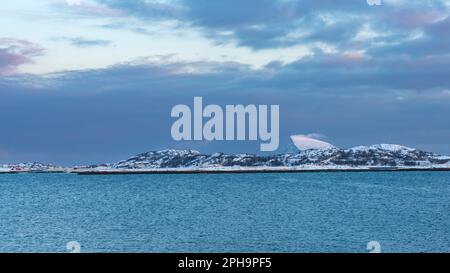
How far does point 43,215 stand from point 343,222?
80.3 feet

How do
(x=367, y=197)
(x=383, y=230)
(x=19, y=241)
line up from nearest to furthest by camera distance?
1. (x=19, y=241)
2. (x=383, y=230)
3. (x=367, y=197)

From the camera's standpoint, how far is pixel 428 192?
7475 cm

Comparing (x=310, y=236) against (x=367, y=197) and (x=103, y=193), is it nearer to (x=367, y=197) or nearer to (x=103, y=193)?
(x=367, y=197)

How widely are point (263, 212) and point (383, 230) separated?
12.4 metres

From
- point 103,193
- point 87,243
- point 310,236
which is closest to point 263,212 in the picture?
point 310,236

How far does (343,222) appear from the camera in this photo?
41375 mm

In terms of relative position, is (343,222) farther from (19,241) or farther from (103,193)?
(103,193)
